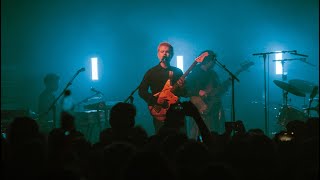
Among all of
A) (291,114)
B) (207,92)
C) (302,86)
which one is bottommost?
(291,114)

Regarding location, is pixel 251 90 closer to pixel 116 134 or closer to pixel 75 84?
pixel 75 84

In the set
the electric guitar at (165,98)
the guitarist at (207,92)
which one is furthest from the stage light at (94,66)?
the electric guitar at (165,98)

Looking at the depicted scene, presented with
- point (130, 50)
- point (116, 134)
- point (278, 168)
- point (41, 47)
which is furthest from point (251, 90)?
point (278, 168)

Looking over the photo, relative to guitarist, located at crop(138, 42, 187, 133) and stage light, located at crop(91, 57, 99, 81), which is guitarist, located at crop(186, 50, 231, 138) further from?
stage light, located at crop(91, 57, 99, 81)

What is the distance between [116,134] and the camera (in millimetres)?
4512

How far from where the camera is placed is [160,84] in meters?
7.55


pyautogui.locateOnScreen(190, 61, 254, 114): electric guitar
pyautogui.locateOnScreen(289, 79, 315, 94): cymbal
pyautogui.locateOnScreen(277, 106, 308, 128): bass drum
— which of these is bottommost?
pyautogui.locateOnScreen(277, 106, 308, 128): bass drum

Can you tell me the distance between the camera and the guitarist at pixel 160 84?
7.45 m

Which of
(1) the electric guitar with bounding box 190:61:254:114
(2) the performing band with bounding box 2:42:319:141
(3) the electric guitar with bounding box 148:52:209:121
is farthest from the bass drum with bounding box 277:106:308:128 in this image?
(3) the electric guitar with bounding box 148:52:209:121

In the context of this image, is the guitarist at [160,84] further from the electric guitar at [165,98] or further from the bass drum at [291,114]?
the bass drum at [291,114]

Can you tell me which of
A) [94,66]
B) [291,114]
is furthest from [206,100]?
[94,66]

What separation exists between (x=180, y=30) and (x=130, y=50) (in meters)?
1.88

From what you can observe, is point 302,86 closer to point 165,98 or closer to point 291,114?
point 291,114

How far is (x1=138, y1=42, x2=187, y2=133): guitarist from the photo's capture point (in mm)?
7445
